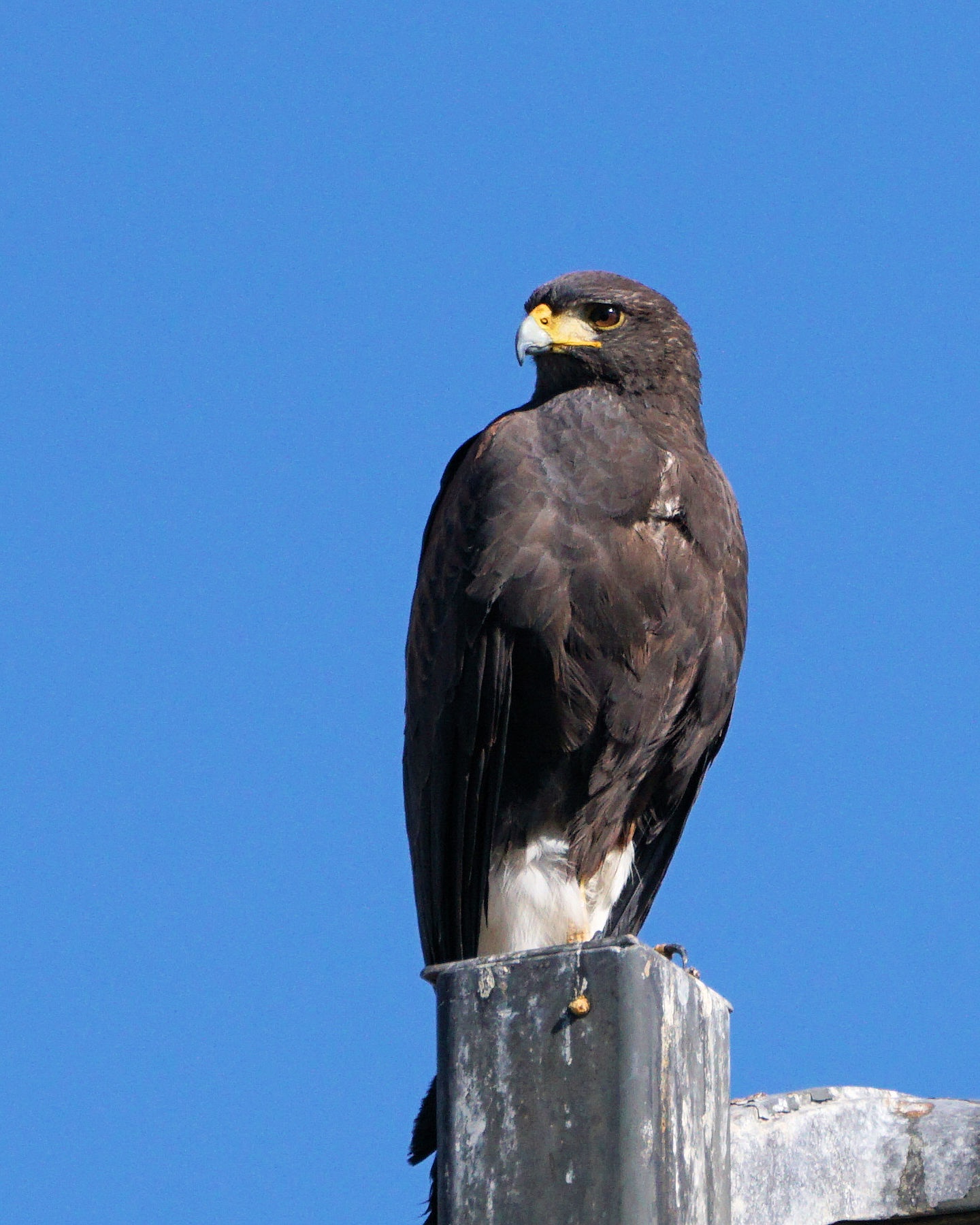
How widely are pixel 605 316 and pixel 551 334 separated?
0.20 m

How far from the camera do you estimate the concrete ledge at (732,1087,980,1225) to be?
4.21m

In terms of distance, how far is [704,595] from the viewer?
4957mm

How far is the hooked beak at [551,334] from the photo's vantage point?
539cm

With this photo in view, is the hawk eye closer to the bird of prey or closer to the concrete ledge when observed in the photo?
the bird of prey

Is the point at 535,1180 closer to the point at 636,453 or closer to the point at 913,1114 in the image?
the point at 913,1114

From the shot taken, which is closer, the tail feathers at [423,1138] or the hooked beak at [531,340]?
the tail feathers at [423,1138]

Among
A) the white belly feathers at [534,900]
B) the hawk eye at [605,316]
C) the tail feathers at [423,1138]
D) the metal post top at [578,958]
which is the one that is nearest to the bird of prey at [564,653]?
the white belly feathers at [534,900]

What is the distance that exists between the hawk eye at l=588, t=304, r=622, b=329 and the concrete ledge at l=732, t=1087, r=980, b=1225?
246cm

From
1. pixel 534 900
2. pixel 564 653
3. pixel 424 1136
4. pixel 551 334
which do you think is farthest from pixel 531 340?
pixel 424 1136

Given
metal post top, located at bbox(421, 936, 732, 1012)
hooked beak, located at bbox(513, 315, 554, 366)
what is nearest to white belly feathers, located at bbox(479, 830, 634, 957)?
hooked beak, located at bbox(513, 315, 554, 366)

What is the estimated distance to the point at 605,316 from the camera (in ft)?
18.0

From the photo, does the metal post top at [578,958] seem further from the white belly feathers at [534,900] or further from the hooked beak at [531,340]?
the hooked beak at [531,340]

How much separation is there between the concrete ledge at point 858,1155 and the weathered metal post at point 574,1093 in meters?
1.10

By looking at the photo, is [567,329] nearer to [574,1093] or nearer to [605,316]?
[605,316]
